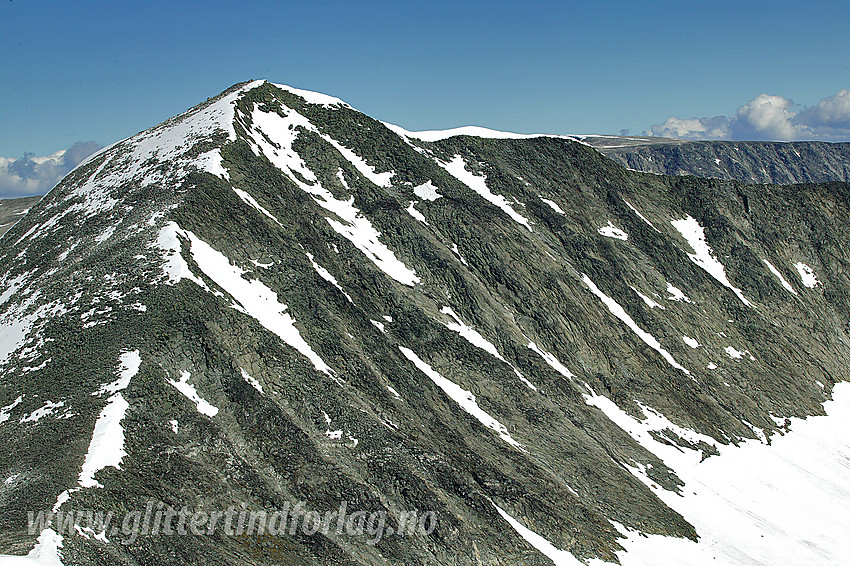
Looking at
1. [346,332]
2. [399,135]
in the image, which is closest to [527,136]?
[399,135]

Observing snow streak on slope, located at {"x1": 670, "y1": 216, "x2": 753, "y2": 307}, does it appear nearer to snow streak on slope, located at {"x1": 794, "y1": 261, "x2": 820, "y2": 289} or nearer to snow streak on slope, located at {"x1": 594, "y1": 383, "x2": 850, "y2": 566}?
snow streak on slope, located at {"x1": 794, "y1": 261, "x2": 820, "y2": 289}

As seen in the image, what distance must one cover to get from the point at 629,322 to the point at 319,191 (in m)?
31.7

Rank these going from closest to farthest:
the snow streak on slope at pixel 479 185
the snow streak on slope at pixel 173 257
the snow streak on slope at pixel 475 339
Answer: the snow streak on slope at pixel 173 257 < the snow streak on slope at pixel 475 339 < the snow streak on slope at pixel 479 185

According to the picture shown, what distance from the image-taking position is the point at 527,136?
72.9 meters

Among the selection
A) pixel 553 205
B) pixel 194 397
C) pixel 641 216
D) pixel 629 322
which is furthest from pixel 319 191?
pixel 641 216

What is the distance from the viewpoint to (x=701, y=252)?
7031cm

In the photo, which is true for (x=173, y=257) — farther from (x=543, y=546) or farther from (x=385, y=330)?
(x=543, y=546)

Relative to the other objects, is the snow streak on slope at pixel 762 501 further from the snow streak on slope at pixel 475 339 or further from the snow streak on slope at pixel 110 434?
the snow streak on slope at pixel 110 434

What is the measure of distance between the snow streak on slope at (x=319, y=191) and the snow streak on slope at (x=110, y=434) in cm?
2365

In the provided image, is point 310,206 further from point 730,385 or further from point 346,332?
point 730,385

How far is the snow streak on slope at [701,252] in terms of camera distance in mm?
68125

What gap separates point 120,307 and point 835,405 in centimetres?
6404

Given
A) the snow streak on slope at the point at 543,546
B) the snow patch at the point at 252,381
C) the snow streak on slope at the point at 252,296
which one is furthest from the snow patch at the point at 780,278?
the snow patch at the point at 252,381

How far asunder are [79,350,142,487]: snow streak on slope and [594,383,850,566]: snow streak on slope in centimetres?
2765
